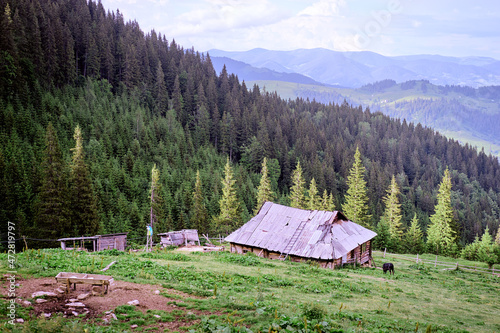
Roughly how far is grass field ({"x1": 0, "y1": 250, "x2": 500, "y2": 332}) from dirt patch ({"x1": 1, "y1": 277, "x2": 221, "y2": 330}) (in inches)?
24.0

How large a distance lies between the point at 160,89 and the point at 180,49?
1849 inches

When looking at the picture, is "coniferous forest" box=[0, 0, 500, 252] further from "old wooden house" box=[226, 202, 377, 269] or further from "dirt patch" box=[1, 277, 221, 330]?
"dirt patch" box=[1, 277, 221, 330]

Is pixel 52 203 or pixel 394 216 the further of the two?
pixel 394 216

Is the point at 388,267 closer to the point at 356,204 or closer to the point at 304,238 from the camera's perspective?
the point at 304,238

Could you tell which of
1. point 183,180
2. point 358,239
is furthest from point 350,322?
point 183,180

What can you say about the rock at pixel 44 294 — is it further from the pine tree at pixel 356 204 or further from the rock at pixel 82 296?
the pine tree at pixel 356 204

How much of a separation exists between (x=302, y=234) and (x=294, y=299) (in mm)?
19852

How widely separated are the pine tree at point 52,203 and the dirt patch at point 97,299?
23.5 meters

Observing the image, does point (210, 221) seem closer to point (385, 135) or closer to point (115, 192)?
point (115, 192)

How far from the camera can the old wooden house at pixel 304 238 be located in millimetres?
33500

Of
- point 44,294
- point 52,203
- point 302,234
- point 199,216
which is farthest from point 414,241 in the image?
point 44,294

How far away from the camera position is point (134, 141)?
243 ft

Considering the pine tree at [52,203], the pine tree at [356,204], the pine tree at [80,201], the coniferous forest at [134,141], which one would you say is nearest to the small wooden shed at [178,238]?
the coniferous forest at [134,141]

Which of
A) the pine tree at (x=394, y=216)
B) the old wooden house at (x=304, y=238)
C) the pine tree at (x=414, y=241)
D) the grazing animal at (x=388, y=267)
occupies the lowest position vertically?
the pine tree at (x=414, y=241)
